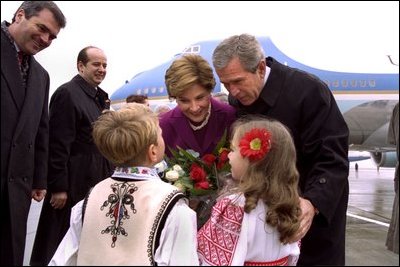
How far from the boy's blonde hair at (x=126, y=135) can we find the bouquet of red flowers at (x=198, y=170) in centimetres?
28

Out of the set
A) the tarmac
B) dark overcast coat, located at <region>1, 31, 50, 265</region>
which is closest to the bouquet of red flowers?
dark overcast coat, located at <region>1, 31, 50, 265</region>

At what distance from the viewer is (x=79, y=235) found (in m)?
1.62

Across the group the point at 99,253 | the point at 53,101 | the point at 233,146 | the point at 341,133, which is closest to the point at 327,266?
the point at 341,133

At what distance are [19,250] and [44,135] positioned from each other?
0.72 m

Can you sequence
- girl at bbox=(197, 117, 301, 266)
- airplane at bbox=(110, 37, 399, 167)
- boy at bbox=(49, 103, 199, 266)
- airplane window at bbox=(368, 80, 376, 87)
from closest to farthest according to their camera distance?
1. boy at bbox=(49, 103, 199, 266)
2. girl at bbox=(197, 117, 301, 266)
3. airplane at bbox=(110, 37, 399, 167)
4. airplane window at bbox=(368, 80, 376, 87)

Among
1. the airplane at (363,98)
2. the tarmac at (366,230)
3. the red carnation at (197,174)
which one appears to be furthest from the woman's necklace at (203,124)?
the airplane at (363,98)

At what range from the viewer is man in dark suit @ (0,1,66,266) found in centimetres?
205

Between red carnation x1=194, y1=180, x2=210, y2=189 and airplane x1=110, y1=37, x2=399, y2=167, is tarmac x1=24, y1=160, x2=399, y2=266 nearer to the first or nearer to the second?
red carnation x1=194, y1=180, x2=210, y2=189

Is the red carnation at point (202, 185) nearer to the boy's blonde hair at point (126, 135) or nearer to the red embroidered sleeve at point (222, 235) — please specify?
the red embroidered sleeve at point (222, 235)

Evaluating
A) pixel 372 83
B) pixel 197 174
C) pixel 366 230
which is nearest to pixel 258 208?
pixel 197 174

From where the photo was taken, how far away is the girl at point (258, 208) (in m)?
1.58

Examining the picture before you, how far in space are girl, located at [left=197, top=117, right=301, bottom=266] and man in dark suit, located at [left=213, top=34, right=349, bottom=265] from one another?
238mm

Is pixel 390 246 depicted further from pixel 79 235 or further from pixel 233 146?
pixel 79 235

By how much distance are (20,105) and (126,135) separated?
2.74 ft
